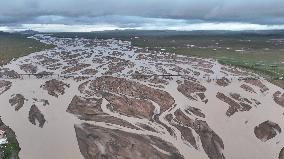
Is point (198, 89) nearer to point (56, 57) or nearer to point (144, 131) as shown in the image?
point (144, 131)

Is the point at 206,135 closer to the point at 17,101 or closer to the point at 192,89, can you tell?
the point at 192,89

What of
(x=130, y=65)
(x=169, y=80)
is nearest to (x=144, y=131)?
(x=169, y=80)

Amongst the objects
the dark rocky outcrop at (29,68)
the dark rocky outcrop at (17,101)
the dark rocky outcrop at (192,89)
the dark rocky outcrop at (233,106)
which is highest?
the dark rocky outcrop at (17,101)

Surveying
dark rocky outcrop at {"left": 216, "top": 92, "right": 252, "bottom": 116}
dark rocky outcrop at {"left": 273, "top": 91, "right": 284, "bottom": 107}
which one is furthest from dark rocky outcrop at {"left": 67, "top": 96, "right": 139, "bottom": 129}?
dark rocky outcrop at {"left": 273, "top": 91, "right": 284, "bottom": 107}

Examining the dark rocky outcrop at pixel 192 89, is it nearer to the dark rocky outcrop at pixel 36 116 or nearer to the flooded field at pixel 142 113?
the flooded field at pixel 142 113

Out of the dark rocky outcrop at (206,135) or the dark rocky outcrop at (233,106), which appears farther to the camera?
the dark rocky outcrop at (233,106)

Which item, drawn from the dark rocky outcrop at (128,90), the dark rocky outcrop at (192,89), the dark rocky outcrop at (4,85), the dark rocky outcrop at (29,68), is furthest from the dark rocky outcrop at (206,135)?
the dark rocky outcrop at (29,68)

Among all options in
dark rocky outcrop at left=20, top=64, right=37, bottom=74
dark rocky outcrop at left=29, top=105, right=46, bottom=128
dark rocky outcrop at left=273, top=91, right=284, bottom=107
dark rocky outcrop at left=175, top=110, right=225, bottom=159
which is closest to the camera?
dark rocky outcrop at left=175, top=110, right=225, bottom=159

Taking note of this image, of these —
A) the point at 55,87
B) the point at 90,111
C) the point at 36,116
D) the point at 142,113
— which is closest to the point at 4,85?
the point at 55,87

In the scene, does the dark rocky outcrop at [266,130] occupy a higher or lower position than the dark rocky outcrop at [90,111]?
lower

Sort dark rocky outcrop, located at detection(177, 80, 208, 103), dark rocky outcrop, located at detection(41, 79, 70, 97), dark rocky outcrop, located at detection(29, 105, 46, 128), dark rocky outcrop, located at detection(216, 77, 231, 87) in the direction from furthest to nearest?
1. dark rocky outcrop, located at detection(216, 77, 231, 87)
2. dark rocky outcrop, located at detection(41, 79, 70, 97)
3. dark rocky outcrop, located at detection(177, 80, 208, 103)
4. dark rocky outcrop, located at detection(29, 105, 46, 128)

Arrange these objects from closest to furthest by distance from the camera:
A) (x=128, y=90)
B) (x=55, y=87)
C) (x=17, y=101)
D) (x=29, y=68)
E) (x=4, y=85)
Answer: (x=17, y=101) < (x=128, y=90) < (x=55, y=87) < (x=4, y=85) < (x=29, y=68)

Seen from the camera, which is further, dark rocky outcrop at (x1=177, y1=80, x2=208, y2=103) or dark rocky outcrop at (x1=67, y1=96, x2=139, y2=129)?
dark rocky outcrop at (x1=177, y1=80, x2=208, y2=103)

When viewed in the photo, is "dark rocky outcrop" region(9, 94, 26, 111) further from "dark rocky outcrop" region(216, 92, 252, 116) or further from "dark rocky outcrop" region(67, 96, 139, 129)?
"dark rocky outcrop" region(216, 92, 252, 116)
